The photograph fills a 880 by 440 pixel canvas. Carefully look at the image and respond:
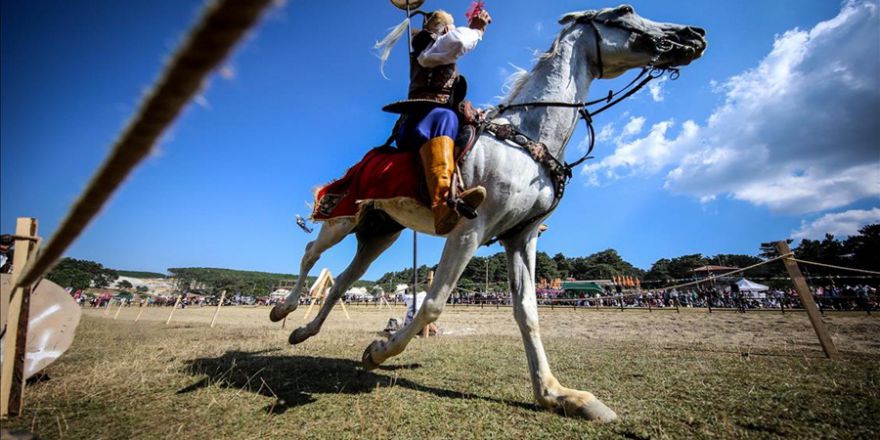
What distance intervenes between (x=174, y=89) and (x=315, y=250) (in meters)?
3.63

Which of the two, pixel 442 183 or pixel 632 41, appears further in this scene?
pixel 632 41

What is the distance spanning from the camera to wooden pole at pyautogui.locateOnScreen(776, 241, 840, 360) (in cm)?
454

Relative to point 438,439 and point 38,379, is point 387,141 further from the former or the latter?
point 38,379

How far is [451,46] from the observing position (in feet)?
9.39

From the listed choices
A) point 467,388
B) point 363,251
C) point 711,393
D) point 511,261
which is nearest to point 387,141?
point 363,251

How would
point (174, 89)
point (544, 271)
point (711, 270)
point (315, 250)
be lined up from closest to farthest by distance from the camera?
point (174, 89) → point (315, 250) → point (711, 270) → point (544, 271)

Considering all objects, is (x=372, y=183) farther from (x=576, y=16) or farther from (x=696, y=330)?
(x=696, y=330)

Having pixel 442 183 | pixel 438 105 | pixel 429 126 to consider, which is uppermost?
pixel 438 105

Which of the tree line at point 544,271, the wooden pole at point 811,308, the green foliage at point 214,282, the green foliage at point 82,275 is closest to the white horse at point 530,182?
the wooden pole at point 811,308

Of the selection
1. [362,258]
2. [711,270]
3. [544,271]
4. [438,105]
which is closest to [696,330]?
[362,258]

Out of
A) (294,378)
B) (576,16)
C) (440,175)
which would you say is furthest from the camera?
(576,16)

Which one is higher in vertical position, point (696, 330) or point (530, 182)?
point (530, 182)

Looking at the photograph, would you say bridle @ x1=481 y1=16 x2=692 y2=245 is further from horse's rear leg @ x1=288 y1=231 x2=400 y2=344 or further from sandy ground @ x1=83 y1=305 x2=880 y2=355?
sandy ground @ x1=83 y1=305 x2=880 y2=355

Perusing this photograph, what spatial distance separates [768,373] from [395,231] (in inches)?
174
